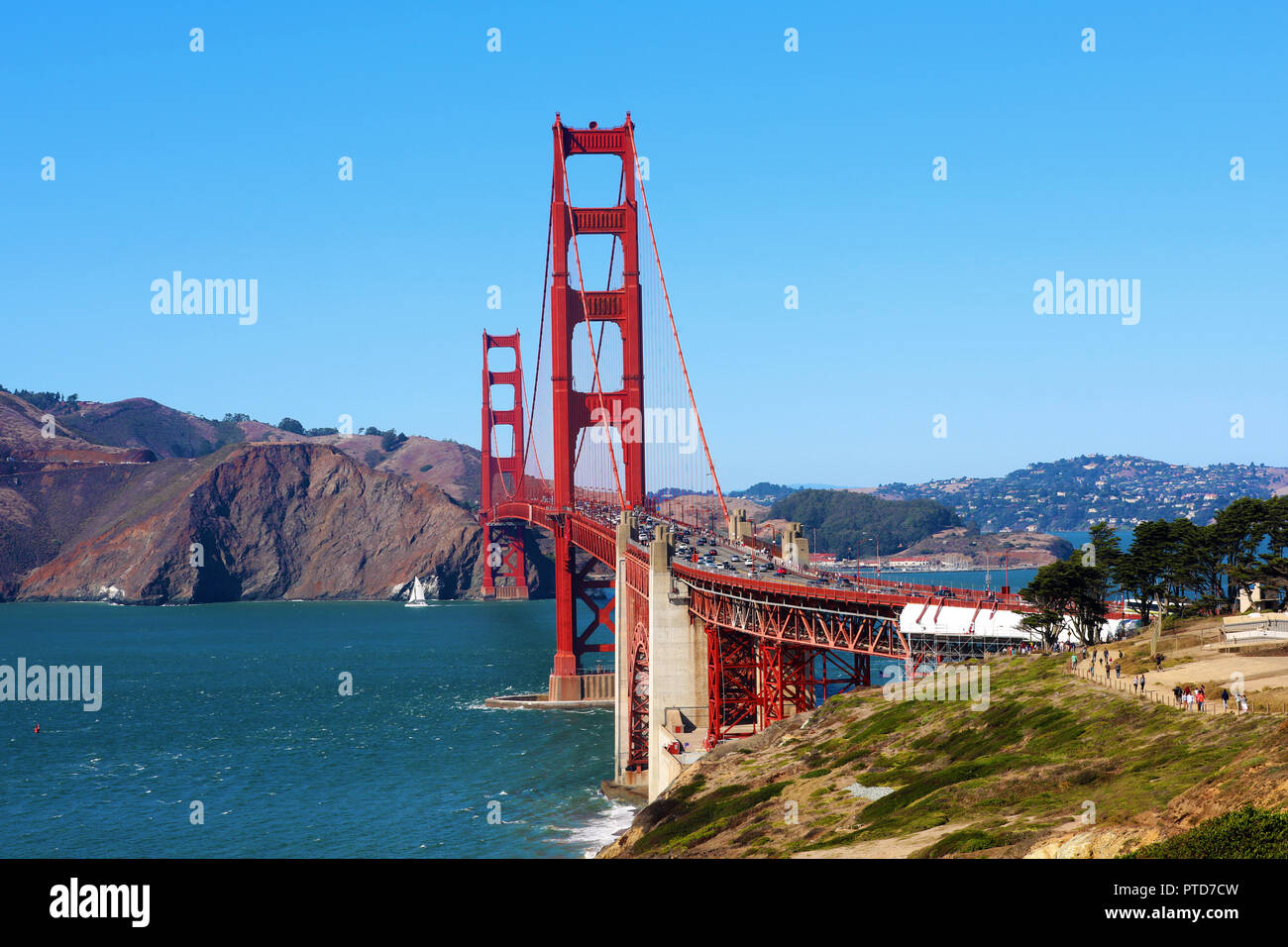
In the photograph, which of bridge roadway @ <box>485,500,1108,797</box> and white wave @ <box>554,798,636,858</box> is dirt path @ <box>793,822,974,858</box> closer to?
bridge roadway @ <box>485,500,1108,797</box>

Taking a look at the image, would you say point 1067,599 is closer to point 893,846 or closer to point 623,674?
point 893,846

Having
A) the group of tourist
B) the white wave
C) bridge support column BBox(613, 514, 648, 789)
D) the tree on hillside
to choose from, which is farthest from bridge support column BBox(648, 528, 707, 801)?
the group of tourist

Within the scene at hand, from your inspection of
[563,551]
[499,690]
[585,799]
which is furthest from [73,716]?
[585,799]

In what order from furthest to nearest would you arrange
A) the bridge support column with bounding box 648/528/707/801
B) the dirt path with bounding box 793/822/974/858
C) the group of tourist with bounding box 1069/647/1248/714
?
the bridge support column with bounding box 648/528/707/801, the group of tourist with bounding box 1069/647/1248/714, the dirt path with bounding box 793/822/974/858

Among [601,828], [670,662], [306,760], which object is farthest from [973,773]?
[306,760]

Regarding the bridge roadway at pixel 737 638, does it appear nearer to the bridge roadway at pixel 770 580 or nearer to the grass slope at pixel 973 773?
the bridge roadway at pixel 770 580

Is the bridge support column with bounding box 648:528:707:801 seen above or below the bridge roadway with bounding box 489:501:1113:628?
below
